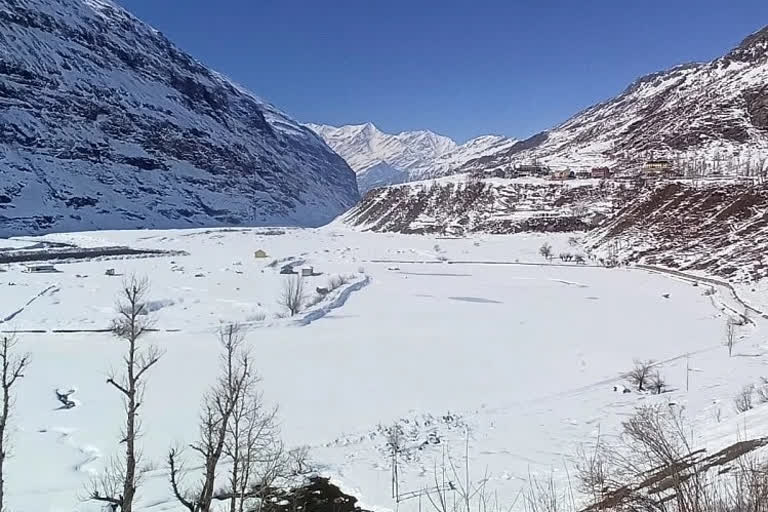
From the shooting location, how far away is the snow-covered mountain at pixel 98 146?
126 meters

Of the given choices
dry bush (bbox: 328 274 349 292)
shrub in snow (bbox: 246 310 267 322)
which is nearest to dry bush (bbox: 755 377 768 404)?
shrub in snow (bbox: 246 310 267 322)

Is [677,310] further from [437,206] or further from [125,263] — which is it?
[437,206]

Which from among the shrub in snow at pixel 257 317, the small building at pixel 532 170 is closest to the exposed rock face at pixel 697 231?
the shrub in snow at pixel 257 317

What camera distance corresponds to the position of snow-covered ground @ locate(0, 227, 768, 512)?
16.1 m

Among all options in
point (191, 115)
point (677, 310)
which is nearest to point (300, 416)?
point (677, 310)

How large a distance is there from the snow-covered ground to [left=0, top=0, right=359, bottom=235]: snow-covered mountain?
254 ft

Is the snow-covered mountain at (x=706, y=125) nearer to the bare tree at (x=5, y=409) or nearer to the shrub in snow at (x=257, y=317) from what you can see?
the shrub in snow at (x=257, y=317)

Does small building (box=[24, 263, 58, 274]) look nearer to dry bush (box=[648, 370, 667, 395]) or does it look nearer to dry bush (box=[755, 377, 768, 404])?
dry bush (box=[648, 370, 667, 395])

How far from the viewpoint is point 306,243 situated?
96.4m

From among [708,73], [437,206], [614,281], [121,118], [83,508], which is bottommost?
[83,508]

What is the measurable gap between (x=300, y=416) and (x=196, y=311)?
21.7 m

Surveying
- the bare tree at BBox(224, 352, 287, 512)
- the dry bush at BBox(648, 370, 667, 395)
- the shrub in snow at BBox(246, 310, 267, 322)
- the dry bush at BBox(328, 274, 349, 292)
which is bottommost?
the bare tree at BBox(224, 352, 287, 512)

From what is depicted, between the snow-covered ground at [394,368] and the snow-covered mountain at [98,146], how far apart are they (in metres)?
77.3

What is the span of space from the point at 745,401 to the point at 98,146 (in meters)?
162
